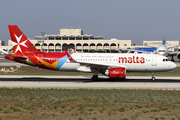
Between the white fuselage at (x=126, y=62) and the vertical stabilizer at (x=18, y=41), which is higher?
the vertical stabilizer at (x=18, y=41)

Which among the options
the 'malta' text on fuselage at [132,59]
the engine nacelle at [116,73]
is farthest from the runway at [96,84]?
the 'malta' text on fuselage at [132,59]

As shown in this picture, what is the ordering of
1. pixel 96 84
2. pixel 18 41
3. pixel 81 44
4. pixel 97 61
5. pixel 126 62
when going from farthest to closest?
pixel 81 44, pixel 18 41, pixel 97 61, pixel 126 62, pixel 96 84

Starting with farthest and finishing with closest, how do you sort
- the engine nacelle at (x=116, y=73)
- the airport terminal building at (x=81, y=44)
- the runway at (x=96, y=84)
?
the airport terminal building at (x=81, y=44), the engine nacelle at (x=116, y=73), the runway at (x=96, y=84)

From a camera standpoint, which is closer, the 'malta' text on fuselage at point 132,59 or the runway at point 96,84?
the runway at point 96,84

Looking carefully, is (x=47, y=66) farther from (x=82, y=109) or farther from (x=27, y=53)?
(x=82, y=109)

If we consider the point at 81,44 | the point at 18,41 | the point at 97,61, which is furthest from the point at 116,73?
the point at 81,44

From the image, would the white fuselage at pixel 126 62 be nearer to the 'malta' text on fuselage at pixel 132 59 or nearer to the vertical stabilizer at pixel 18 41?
the 'malta' text on fuselage at pixel 132 59

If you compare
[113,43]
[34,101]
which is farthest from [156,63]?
[113,43]

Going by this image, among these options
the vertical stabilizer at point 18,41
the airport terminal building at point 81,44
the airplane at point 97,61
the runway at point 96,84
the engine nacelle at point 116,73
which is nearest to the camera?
the runway at point 96,84

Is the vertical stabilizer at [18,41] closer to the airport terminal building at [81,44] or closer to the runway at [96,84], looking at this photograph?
the runway at [96,84]

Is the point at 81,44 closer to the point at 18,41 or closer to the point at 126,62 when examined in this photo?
the point at 18,41

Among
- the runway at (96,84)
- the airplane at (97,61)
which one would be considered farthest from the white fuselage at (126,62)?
the runway at (96,84)

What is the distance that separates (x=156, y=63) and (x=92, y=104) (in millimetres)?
19676

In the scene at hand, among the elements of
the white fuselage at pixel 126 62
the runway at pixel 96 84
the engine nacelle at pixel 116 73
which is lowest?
the runway at pixel 96 84
